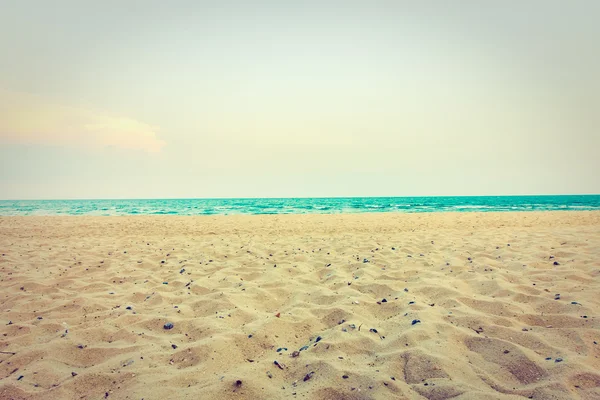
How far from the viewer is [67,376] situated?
8.51 feet

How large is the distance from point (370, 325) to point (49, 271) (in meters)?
5.68

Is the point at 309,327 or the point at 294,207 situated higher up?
the point at 294,207

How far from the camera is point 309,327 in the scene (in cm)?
336

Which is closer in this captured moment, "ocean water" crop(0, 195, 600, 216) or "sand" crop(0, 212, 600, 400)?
"sand" crop(0, 212, 600, 400)

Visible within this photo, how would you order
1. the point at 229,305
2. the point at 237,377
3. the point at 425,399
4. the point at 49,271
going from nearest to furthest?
the point at 425,399, the point at 237,377, the point at 229,305, the point at 49,271

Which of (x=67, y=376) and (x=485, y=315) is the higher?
(x=485, y=315)

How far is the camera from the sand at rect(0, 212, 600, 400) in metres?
2.38

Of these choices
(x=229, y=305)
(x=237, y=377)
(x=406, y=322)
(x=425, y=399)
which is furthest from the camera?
(x=229, y=305)

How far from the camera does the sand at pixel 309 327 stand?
238 centimetres

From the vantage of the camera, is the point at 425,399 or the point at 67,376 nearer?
the point at 425,399

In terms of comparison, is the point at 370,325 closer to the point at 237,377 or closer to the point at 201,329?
the point at 237,377

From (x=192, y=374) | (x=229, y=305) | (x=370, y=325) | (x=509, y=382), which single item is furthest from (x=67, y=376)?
(x=509, y=382)

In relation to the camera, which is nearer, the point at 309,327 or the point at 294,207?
the point at 309,327

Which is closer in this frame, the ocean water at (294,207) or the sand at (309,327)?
the sand at (309,327)
